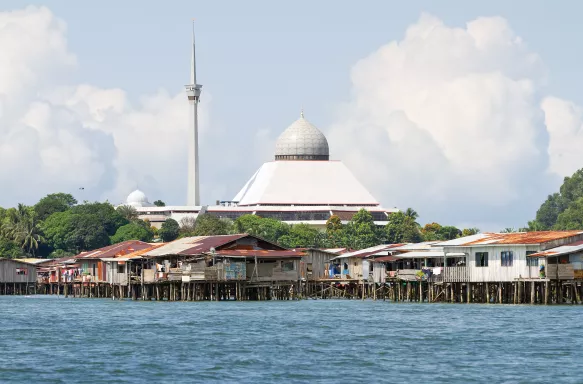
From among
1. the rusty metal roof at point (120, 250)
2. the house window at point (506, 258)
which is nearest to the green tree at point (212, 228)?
the rusty metal roof at point (120, 250)

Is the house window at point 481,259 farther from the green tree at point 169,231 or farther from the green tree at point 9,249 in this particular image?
the green tree at point 169,231

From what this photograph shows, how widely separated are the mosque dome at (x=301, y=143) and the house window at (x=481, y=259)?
347 feet

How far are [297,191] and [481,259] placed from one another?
339 ft

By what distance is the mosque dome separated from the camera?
621 feet

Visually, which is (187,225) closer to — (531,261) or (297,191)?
(297,191)

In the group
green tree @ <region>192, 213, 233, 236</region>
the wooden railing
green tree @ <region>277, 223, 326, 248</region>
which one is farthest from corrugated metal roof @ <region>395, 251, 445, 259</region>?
green tree @ <region>277, 223, 326, 248</region>

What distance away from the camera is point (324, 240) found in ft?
490

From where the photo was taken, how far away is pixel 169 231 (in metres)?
164

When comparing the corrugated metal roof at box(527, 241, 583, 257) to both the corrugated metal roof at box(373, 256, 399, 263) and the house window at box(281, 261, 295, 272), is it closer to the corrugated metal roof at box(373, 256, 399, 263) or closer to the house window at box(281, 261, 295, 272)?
the corrugated metal roof at box(373, 256, 399, 263)

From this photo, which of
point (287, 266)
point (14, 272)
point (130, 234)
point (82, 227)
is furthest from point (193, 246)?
point (82, 227)

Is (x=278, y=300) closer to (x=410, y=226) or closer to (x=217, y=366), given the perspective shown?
(x=217, y=366)

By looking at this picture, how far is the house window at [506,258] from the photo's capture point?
8169 cm

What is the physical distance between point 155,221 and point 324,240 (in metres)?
40.4

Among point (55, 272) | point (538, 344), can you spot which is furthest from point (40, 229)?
point (538, 344)
